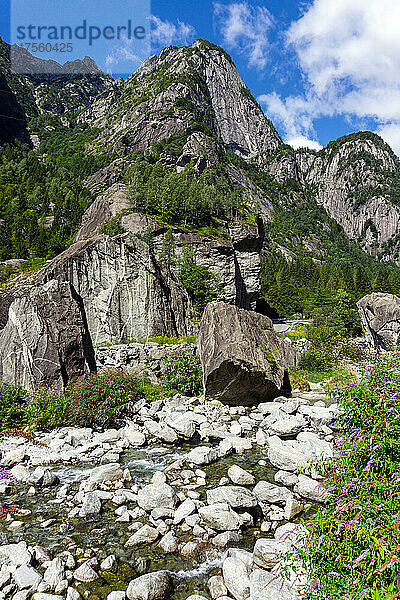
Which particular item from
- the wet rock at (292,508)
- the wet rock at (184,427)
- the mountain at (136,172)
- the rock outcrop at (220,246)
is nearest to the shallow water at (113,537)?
the wet rock at (292,508)

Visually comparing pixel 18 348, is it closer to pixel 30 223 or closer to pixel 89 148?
pixel 30 223

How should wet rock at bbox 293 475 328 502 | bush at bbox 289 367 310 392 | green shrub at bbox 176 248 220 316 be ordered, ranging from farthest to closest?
green shrub at bbox 176 248 220 316 < bush at bbox 289 367 310 392 < wet rock at bbox 293 475 328 502

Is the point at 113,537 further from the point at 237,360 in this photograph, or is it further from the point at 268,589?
the point at 237,360

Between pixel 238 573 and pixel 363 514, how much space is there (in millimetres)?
2954

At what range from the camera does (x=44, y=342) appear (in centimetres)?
1427

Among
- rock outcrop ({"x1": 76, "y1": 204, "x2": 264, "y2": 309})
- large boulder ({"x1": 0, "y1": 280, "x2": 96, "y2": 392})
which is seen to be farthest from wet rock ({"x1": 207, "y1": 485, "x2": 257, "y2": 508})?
rock outcrop ({"x1": 76, "y1": 204, "x2": 264, "y2": 309})

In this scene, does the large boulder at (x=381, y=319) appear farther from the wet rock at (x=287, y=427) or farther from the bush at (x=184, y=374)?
the wet rock at (x=287, y=427)

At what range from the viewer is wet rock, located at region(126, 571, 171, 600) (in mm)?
5379

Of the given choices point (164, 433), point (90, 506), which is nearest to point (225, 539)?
point (90, 506)

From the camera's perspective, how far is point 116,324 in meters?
27.1

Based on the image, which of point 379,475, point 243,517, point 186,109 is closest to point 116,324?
point 243,517

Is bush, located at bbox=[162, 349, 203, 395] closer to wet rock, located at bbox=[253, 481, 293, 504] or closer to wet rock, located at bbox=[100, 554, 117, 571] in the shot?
wet rock, located at bbox=[253, 481, 293, 504]

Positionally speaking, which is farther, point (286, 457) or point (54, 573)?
point (286, 457)

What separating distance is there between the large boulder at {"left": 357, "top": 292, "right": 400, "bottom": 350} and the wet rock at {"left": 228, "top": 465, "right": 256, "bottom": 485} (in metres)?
25.2
